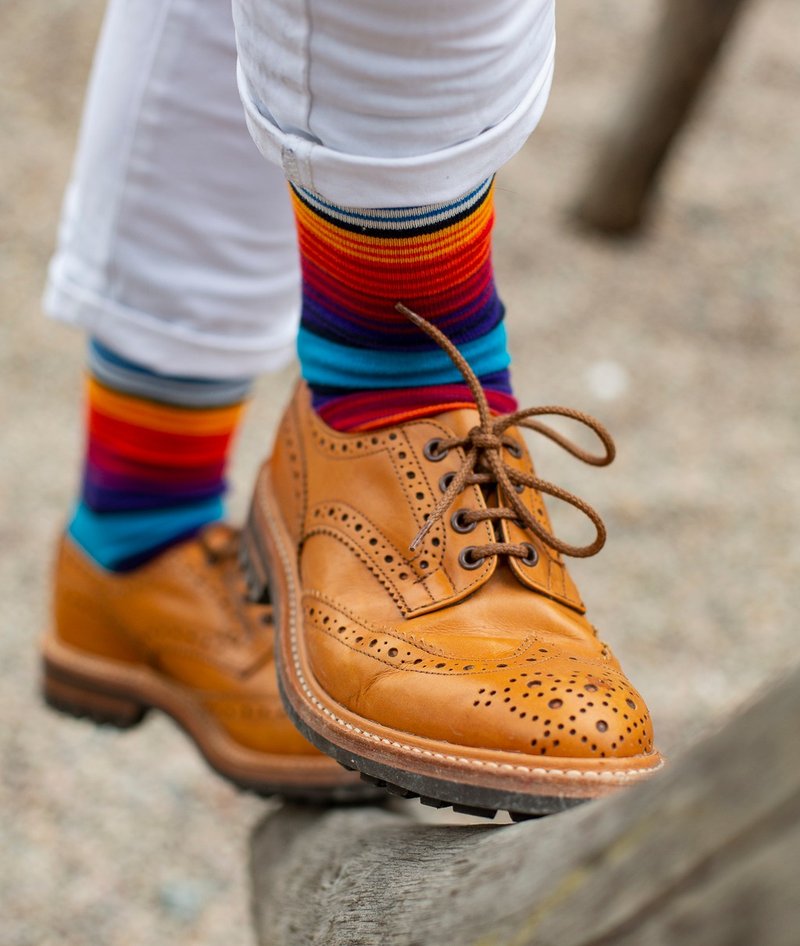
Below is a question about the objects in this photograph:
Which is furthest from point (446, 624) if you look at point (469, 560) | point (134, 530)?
point (134, 530)

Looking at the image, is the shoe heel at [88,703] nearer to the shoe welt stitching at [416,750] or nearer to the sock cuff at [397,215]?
the shoe welt stitching at [416,750]

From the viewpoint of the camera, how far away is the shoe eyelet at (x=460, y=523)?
75 centimetres

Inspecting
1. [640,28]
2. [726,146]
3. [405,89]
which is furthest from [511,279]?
[405,89]

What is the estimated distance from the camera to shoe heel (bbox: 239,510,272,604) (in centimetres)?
91

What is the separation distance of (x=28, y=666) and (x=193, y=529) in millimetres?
805

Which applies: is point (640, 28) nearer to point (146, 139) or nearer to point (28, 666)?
point (28, 666)

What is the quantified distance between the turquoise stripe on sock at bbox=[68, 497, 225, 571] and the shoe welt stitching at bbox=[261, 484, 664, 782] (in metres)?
0.29

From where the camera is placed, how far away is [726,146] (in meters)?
3.14

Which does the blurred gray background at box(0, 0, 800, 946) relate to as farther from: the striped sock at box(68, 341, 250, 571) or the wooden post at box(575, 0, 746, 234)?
the striped sock at box(68, 341, 250, 571)

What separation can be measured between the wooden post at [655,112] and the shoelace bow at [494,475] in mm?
1889

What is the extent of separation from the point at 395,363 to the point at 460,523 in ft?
0.42

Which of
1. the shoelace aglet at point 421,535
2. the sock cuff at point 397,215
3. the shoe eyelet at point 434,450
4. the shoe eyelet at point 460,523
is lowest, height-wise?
the shoelace aglet at point 421,535

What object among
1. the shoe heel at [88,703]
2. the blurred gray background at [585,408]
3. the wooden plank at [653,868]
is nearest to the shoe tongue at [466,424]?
the wooden plank at [653,868]

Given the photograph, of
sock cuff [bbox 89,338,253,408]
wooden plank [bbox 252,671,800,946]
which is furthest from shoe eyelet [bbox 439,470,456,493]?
sock cuff [bbox 89,338,253,408]
